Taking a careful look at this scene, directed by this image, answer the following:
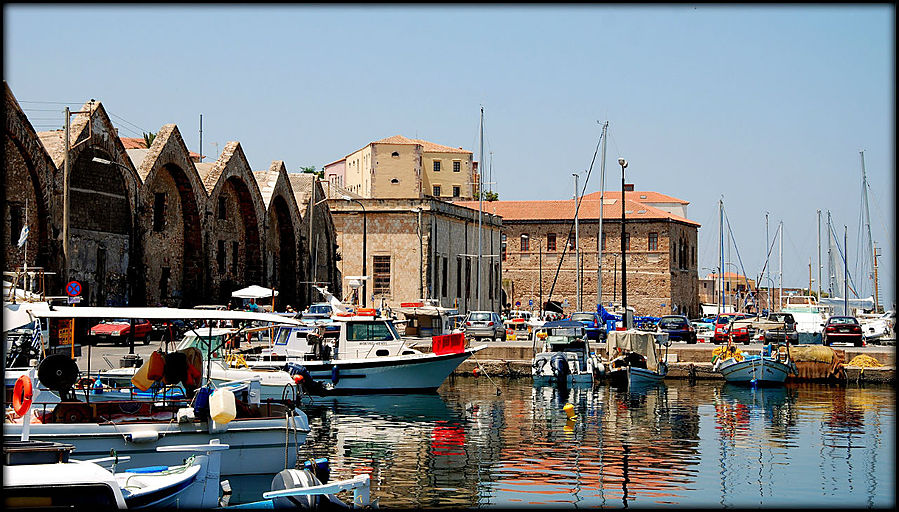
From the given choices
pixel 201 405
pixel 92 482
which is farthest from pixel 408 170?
pixel 92 482

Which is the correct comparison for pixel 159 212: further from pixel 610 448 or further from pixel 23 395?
pixel 23 395

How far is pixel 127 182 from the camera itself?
3941 centimetres

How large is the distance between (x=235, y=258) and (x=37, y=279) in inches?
645

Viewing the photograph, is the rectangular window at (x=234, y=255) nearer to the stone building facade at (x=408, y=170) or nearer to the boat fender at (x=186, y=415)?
the boat fender at (x=186, y=415)

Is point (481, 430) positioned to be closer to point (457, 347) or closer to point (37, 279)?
point (457, 347)

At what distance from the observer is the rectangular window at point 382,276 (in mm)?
Result: 60469

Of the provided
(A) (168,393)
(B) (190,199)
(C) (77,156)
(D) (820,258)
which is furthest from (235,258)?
(D) (820,258)

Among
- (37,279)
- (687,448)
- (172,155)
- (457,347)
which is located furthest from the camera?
(172,155)

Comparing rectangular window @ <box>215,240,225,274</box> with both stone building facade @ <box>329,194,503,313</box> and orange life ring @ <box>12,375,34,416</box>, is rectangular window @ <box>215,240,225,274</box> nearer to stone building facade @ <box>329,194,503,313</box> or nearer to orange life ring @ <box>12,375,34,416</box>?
stone building facade @ <box>329,194,503,313</box>

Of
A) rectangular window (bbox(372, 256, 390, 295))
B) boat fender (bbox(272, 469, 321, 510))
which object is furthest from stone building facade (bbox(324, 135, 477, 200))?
boat fender (bbox(272, 469, 321, 510))

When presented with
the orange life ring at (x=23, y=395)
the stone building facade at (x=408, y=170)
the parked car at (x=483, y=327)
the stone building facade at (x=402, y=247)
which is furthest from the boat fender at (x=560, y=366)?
the stone building facade at (x=408, y=170)

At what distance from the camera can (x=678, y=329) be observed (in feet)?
161

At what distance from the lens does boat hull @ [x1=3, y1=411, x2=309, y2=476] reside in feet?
47.2

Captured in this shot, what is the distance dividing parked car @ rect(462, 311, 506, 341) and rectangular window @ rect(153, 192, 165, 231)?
574 inches
